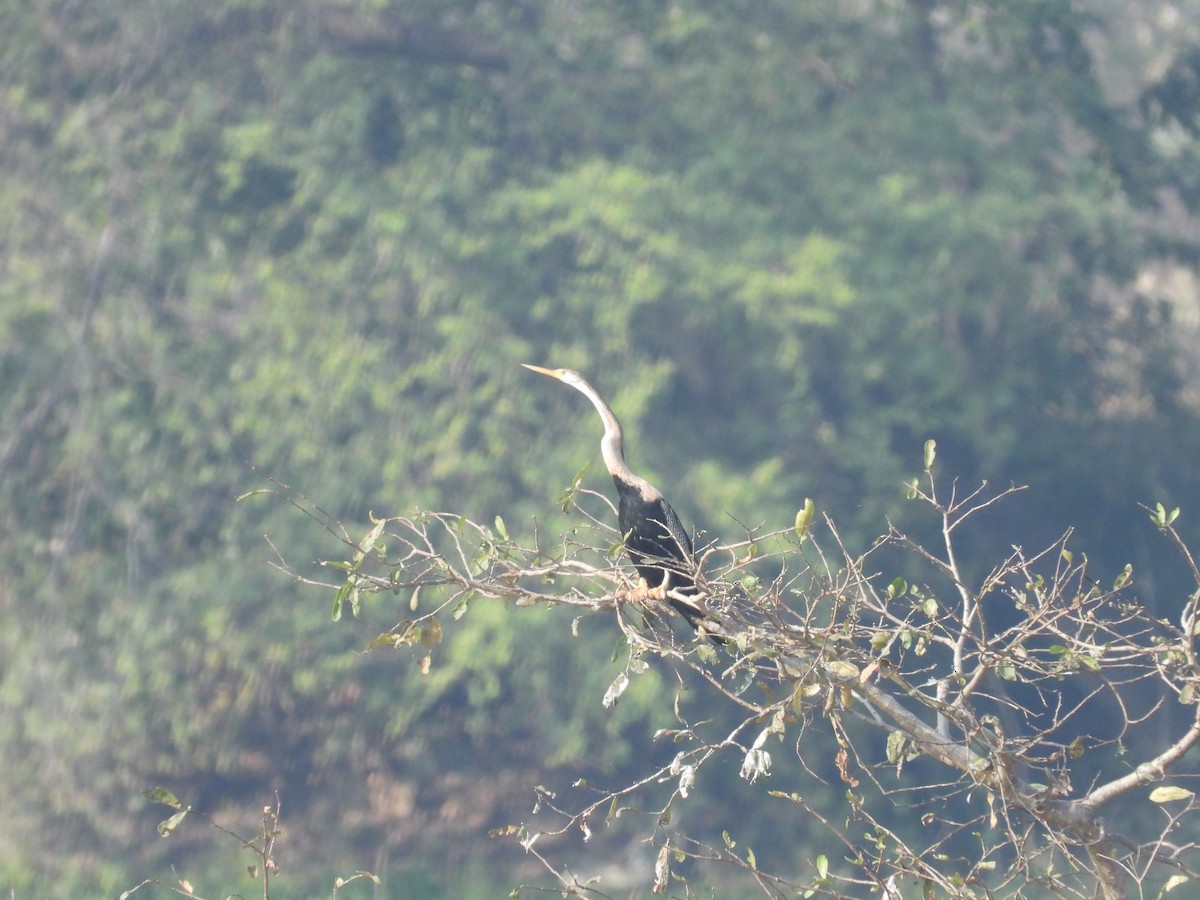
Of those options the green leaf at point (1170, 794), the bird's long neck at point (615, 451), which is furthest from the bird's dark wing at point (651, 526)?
the green leaf at point (1170, 794)

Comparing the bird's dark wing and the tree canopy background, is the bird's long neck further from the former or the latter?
the tree canopy background

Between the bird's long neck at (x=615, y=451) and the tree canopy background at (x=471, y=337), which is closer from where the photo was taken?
the bird's long neck at (x=615, y=451)

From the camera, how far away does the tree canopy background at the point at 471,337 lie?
280 inches

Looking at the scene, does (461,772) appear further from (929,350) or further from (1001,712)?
(929,350)

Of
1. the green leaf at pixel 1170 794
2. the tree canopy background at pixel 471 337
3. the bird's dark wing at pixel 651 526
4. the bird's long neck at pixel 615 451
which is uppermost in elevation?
the green leaf at pixel 1170 794

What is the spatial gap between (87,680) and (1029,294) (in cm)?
570

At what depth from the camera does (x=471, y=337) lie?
768 centimetres

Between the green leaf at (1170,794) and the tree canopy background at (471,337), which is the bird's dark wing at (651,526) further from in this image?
the tree canopy background at (471,337)

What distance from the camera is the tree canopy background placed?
7.12 metres

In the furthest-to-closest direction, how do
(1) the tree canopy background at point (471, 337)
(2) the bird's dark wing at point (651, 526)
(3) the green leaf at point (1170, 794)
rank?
(1) the tree canopy background at point (471, 337)
(2) the bird's dark wing at point (651, 526)
(3) the green leaf at point (1170, 794)

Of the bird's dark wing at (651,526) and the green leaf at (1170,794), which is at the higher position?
the green leaf at (1170,794)

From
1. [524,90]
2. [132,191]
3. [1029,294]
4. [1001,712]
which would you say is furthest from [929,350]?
[132,191]

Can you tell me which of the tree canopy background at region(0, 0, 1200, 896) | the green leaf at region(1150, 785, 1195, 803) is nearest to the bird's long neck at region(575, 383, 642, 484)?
the green leaf at region(1150, 785, 1195, 803)

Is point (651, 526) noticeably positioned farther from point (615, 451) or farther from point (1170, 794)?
point (1170, 794)
